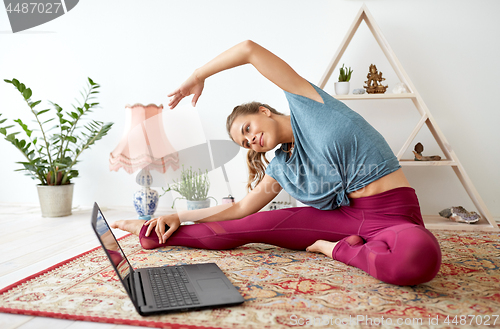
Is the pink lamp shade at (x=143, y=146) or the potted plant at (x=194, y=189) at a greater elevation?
the pink lamp shade at (x=143, y=146)

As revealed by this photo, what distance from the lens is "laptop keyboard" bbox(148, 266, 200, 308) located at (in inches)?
38.1

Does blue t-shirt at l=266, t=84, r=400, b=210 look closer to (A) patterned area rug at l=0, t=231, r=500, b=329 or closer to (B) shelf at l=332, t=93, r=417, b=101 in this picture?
(A) patterned area rug at l=0, t=231, r=500, b=329

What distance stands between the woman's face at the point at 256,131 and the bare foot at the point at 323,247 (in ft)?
1.48

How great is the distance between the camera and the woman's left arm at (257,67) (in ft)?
4.27

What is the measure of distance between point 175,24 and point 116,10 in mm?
523

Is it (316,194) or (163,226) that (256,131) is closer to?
(316,194)

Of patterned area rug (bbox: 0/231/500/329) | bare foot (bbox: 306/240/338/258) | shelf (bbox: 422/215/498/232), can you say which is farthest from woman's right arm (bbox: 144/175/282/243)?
shelf (bbox: 422/215/498/232)

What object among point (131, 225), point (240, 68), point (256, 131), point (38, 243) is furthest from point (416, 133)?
point (38, 243)

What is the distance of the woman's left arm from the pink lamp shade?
1103mm

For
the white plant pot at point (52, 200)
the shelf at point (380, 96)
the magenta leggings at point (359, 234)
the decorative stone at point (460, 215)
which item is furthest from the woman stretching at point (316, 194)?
the white plant pot at point (52, 200)

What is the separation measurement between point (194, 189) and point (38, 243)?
3.07 ft

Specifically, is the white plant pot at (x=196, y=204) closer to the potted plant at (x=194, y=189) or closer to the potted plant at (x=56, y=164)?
the potted plant at (x=194, y=189)

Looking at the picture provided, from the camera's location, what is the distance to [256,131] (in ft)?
4.75

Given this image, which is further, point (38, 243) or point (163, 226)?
point (38, 243)
